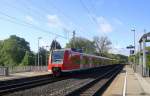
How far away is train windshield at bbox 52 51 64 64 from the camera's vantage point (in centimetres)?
3662

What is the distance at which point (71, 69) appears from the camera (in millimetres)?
38125

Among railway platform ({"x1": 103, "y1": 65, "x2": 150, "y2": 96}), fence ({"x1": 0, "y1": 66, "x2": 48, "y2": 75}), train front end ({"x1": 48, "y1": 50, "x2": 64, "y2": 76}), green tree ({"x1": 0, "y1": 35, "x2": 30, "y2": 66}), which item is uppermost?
green tree ({"x1": 0, "y1": 35, "x2": 30, "y2": 66})

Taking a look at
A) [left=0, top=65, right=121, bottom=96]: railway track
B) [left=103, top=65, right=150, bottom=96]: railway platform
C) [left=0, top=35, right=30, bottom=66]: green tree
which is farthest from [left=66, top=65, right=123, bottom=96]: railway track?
[left=0, top=35, right=30, bottom=66]: green tree

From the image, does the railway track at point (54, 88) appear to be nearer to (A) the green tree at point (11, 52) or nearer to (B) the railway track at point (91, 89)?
(B) the railway track at point (91, 89)

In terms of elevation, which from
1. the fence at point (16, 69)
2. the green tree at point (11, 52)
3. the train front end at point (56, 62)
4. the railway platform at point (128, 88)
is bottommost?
the railway platform at point (128, 88)

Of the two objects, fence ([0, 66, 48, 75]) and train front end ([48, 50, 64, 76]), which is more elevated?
train front end ([48, 50, 64, 76])

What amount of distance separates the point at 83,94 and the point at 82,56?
24.2 m

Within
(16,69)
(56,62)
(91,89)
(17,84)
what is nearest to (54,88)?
(91,89)

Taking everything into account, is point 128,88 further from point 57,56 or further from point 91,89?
point 57,56

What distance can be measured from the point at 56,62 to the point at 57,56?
654 mm

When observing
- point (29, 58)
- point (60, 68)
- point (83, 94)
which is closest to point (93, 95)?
point (83, 94)

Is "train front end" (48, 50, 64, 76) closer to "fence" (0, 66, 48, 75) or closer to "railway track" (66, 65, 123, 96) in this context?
"railway track" (66, 65, 123, 96)

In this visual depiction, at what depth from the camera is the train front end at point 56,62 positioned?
36.3 metres

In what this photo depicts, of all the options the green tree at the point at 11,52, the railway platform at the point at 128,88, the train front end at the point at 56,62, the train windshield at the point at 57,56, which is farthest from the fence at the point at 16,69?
the green tree at the point at 11,52
